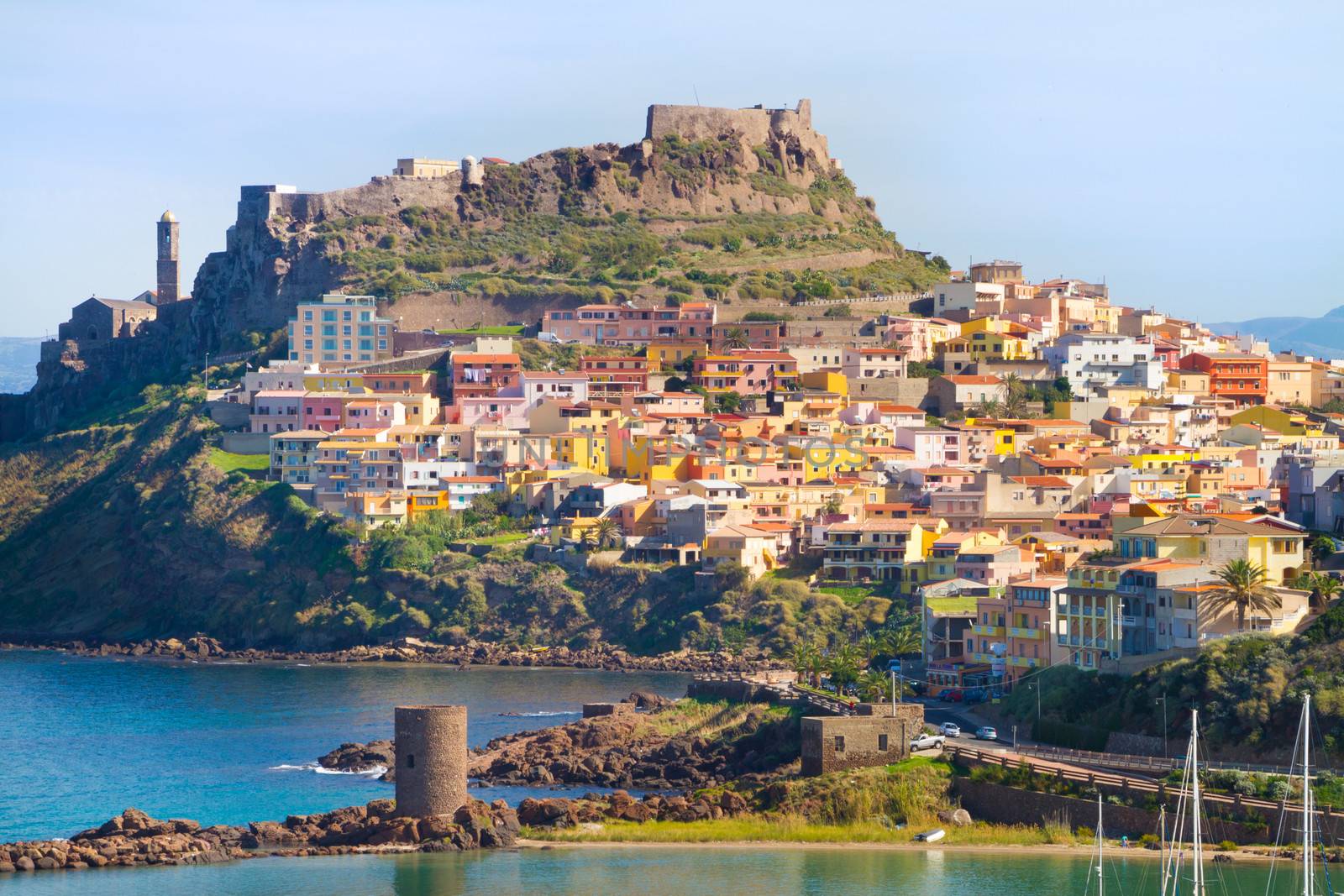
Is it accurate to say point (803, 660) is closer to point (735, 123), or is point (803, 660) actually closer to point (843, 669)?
point (843, 669)

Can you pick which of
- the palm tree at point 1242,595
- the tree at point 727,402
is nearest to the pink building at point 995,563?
the palm tree at point 1242,595

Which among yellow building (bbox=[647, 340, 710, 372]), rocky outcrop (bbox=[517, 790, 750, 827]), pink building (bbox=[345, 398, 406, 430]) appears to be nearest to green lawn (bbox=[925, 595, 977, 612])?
rocky outcrop (bbox=[517, 790, 750, 827])

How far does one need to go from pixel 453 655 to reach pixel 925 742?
96.7ft

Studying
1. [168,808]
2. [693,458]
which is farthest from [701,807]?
[693,458]

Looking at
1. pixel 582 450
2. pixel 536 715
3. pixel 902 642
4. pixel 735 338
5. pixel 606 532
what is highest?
pixel 735 338

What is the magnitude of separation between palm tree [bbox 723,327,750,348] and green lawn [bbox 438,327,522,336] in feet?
26.0

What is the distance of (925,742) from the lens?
1786 inches

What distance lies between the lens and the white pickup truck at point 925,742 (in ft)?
148

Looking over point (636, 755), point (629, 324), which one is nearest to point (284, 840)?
point (636, 755)

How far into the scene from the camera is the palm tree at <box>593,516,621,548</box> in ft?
245

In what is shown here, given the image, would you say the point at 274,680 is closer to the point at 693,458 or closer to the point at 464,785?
the point at 693,458

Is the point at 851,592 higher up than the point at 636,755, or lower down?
higher up

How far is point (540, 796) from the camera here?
1902 inches

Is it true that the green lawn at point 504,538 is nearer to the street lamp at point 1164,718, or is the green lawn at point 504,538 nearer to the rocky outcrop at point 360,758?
the rocky outcrop at point 360,758
